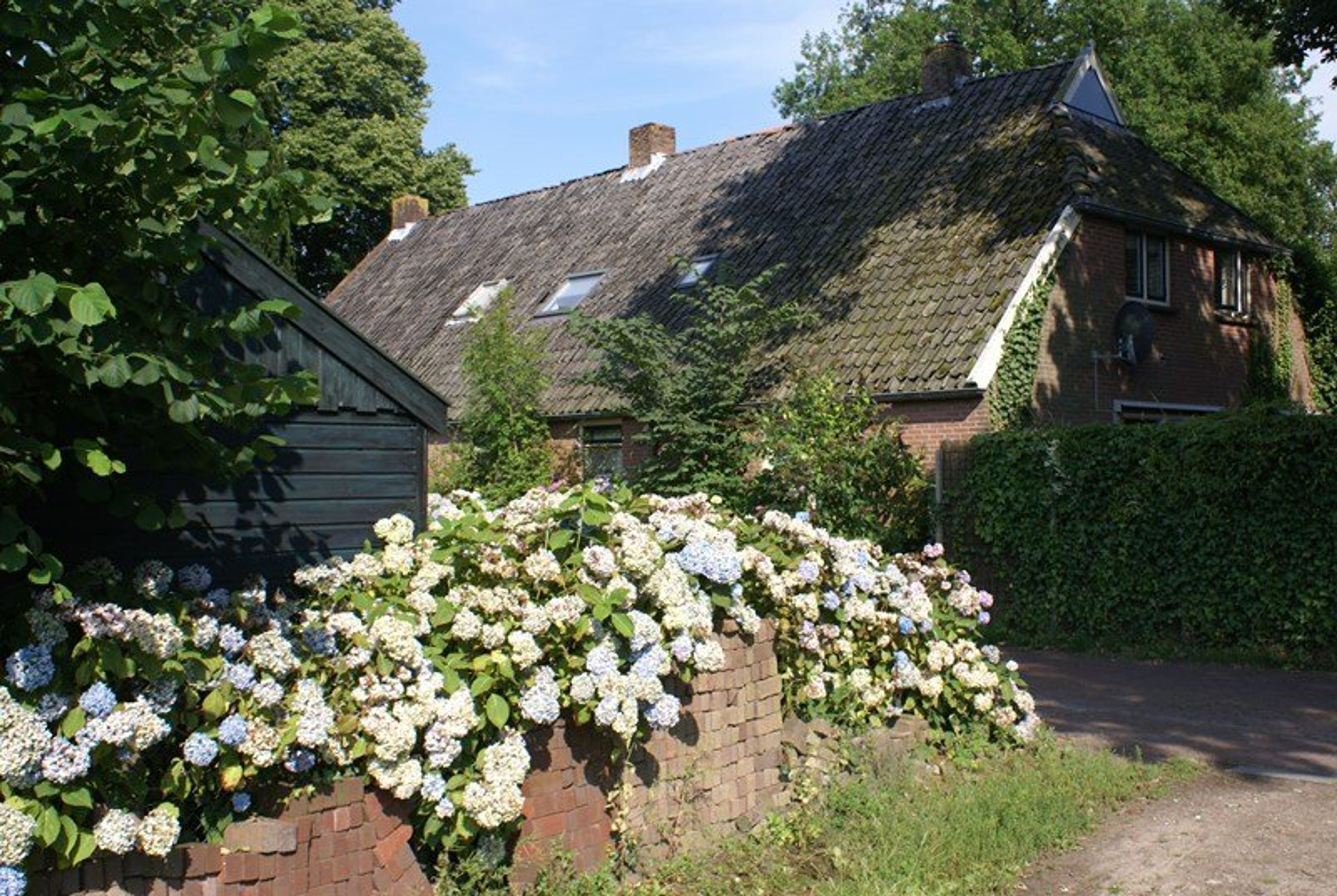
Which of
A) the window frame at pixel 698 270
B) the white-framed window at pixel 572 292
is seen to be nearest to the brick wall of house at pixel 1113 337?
the window frame at pixel 698 270

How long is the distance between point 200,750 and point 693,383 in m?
13.5

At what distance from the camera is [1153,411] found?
65.0 ft

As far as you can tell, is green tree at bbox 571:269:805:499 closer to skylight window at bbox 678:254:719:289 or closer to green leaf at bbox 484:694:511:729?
skylight window at bbox 678:254:719:289

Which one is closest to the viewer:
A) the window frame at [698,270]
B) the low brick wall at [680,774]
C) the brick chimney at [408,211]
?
the low brick wall at [680,774]

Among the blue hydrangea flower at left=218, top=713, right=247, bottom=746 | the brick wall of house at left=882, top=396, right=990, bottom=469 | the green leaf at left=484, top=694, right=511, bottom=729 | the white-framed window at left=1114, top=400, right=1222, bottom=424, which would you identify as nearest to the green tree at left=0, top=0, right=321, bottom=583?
the blue hydrangea flower at left=218, top=713, right=247, bottom=746

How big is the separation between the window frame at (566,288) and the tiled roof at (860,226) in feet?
0.46

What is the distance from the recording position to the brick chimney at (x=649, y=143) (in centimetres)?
2808

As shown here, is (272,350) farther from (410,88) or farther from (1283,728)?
(410,88)

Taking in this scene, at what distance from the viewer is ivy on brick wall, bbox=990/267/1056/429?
17016 mm

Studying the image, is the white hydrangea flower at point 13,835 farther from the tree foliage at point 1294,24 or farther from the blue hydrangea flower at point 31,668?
the tree foliage at point 1294,24

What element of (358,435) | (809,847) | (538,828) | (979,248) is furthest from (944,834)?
(979,248)

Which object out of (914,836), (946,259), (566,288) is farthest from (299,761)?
(566,288)

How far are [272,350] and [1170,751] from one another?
666 cm

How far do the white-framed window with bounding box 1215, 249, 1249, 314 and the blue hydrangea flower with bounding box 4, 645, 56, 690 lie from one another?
20.3m
